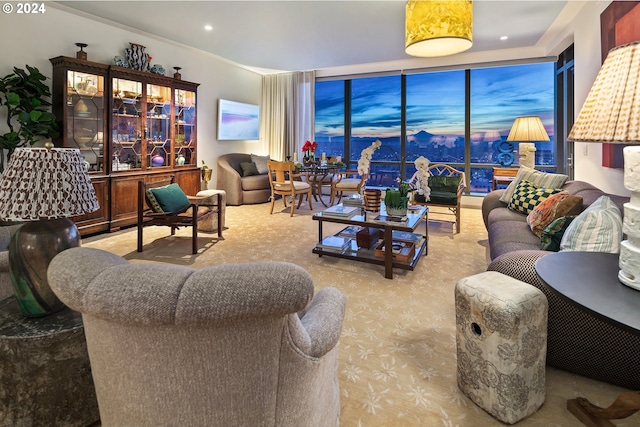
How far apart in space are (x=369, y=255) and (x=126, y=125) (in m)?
3.69

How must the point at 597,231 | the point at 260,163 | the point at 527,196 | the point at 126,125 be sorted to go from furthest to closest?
1. the point at 260,163
2. the point at 126,125
3. the point at 527,196
4. the point at 597,231

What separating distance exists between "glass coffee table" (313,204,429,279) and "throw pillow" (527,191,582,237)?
0.90 m

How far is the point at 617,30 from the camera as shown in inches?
118

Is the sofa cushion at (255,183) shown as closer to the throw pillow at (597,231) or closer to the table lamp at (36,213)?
the table lamp at (36,213)

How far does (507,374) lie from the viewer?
1.42 metres

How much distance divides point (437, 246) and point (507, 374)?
8.90 ft

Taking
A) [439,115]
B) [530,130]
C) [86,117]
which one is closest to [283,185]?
[86,117]

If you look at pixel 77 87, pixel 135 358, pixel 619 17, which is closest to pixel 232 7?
pixel 77 87

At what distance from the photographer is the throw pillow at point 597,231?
1741 mm

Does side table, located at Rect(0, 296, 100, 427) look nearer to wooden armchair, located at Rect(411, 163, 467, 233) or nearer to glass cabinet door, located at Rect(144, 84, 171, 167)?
wooden armchair, located at Rect(411, 163, 467, 233)

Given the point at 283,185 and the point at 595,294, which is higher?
the point at 283,185

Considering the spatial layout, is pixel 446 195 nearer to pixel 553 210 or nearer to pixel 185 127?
pixel 553 210

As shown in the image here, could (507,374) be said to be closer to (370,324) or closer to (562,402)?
(562,402)

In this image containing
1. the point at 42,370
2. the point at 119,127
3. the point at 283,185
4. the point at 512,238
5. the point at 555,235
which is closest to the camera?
the point at 42,370
